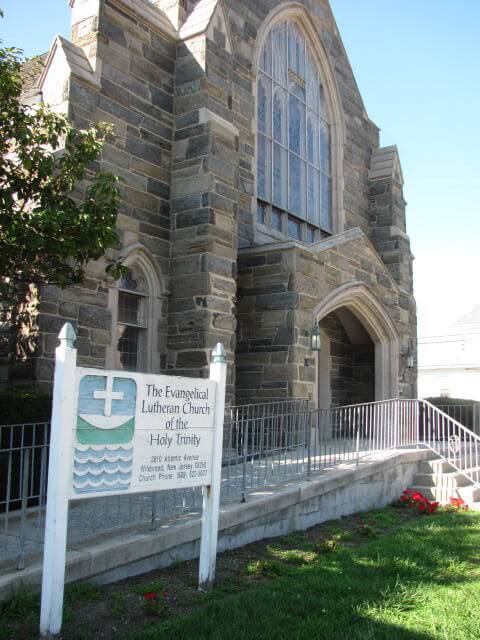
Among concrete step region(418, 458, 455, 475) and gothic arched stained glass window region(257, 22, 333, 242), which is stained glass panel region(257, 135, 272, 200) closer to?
gothic arched stained glass window region(257, 22, 333, 242)

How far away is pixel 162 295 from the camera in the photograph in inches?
463

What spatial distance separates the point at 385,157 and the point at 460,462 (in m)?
10.9

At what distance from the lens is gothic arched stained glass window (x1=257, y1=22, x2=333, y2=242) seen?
15998 millimetres

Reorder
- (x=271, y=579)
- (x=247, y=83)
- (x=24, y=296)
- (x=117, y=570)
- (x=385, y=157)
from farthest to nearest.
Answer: (x=385, y=157) → (x=247, y=83) → (x=24, y=296) → (x=271, y=579) → (x=117, y=570)

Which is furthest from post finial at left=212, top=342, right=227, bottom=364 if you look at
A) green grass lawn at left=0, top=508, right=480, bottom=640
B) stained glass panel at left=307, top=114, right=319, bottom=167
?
stained glass panel at left=307, top=114, right=319, bottom=167

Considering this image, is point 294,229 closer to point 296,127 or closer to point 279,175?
point 279,175

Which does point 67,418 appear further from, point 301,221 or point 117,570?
point 301,221

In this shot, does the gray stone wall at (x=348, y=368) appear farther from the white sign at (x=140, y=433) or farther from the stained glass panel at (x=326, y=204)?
the white sign at (x=140, y=433)

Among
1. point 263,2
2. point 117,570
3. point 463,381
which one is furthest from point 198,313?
point 463,381

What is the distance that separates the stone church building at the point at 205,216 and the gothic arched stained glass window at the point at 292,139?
0.18 ft

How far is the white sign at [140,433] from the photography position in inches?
193

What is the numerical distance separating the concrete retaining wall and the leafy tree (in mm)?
3026

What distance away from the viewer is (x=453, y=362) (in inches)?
1625

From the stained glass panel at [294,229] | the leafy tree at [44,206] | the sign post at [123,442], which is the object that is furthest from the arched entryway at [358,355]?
the sign post at [123,442]
